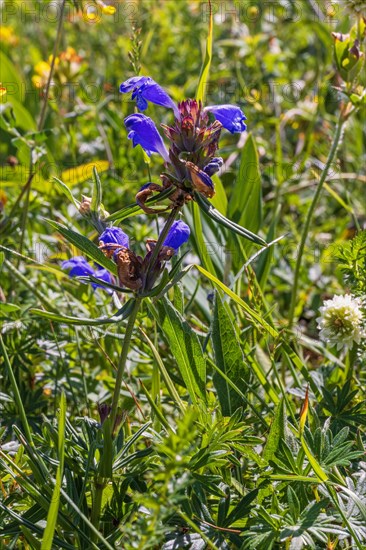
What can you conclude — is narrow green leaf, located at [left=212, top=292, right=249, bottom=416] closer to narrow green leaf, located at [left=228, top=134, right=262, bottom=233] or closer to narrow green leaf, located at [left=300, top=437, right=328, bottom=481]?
narrow green leaf, located at [left=300, top=437, right=328, bottom=481]

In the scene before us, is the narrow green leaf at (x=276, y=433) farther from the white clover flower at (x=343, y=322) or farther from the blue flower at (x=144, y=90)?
the blue flower at (x=144, y=90)

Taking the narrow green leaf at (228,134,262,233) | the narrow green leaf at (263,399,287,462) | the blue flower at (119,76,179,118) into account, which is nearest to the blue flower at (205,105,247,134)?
the blue flower at (119,76,179,118)

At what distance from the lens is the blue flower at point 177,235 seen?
1.17 m

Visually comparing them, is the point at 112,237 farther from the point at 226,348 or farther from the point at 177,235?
the point at 226,348

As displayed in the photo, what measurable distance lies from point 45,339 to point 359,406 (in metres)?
0.79

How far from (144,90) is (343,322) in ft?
2.11

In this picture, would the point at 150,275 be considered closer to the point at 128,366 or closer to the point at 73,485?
the point at 73,485

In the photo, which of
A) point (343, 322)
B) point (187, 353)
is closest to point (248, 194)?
point (343, 322)

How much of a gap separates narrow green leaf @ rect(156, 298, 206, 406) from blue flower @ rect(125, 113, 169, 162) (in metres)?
0.31

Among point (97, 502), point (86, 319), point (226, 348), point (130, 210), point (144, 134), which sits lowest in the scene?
point (97, 502)

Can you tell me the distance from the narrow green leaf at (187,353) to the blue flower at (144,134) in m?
0.31

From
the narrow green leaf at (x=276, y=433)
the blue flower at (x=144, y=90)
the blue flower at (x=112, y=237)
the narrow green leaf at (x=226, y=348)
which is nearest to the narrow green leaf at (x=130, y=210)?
the blue flower at (x=112, y=237)

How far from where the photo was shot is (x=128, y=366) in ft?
5.46

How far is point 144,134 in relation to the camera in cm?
Answer: 112
